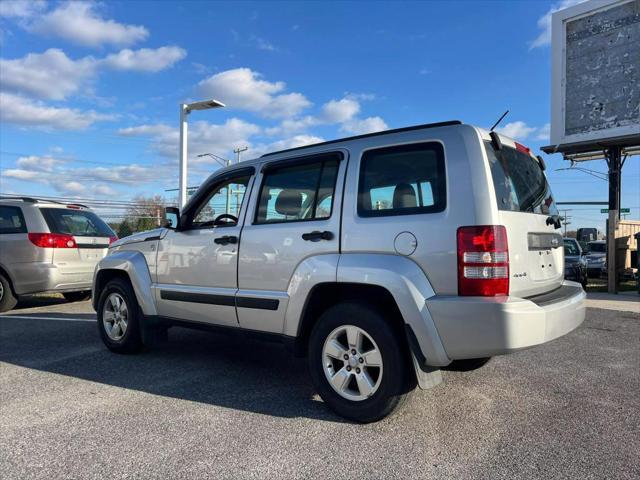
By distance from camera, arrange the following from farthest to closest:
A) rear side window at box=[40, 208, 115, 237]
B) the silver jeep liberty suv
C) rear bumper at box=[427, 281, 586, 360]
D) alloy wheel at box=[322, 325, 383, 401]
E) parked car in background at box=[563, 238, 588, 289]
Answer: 1. parked car in background at box=[563, 238, 588, 289]
2. rear side window at box=[40, 208, 115, 237]
3. alloy wheel at box=[322, 325, 383, 401]
4. the silver jeep liberty suv
5. rear bumper at box=[427, 281, 586, 360]

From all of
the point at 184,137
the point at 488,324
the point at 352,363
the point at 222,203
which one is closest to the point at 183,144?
the point at 184,137

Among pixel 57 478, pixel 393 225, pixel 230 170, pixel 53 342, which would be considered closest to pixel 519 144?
pixel 393 225

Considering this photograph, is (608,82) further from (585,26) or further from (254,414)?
(254,414)

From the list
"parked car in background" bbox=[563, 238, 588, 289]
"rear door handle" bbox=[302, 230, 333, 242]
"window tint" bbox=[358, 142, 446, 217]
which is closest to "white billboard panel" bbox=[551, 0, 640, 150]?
"parked car in background" bbox=[563, 238, 588, 289]

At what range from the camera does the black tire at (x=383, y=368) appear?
3334 mm

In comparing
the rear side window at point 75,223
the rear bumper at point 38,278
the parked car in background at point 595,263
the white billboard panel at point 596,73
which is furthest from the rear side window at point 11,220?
the parked car in background at point 595,263

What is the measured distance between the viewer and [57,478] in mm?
2773

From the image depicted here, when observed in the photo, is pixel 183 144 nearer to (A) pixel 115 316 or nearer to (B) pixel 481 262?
(A) pixel 115 316

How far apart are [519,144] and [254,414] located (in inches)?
113

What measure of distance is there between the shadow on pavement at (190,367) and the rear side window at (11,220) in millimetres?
1920

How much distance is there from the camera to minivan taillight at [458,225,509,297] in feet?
10.2

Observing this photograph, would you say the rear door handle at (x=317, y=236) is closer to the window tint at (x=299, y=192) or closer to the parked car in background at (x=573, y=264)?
the window tint at (x=299, y=192)

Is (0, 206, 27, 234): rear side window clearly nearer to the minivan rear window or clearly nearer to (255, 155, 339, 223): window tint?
(255, 155, 339, 223): window tint

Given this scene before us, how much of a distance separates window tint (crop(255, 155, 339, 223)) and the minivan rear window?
1.18m
